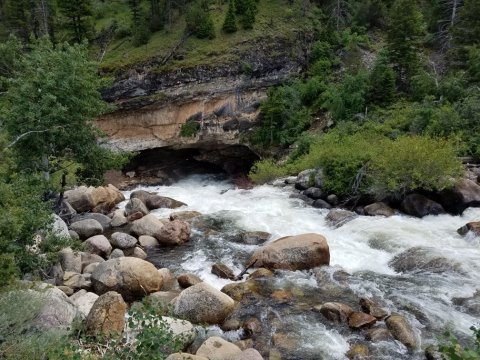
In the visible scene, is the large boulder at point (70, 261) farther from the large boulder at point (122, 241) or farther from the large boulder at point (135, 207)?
the large boulder at point (135, 207)

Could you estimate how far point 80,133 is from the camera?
16375mm

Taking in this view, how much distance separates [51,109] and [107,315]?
8362 millimetres

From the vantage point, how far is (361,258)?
47.0 ft

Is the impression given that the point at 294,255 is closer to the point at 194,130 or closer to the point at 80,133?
the point at 80,133

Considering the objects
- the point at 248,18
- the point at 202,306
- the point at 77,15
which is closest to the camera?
the point at 202,306

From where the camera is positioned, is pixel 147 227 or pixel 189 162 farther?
pixel 189 162

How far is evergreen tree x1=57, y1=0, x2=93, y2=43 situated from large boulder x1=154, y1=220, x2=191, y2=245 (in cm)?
2394

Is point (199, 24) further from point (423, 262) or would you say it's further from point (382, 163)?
point (423, 262)

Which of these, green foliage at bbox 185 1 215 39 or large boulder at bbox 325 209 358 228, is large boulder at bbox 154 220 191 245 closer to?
large boulder at bbox 325 209 358 228

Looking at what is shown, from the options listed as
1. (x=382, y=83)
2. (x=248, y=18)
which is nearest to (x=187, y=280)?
(x=382, y=83)

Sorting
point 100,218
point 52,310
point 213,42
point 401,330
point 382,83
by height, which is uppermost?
point 213,42

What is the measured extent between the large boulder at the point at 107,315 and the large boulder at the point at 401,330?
6320mm

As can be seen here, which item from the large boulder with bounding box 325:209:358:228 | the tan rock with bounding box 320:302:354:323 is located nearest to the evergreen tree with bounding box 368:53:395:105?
the large boulder with bounding box 325:209:358:228

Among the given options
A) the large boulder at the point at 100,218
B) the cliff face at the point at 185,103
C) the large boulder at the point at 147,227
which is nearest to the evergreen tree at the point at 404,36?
the cliff face at the point at 185,103
